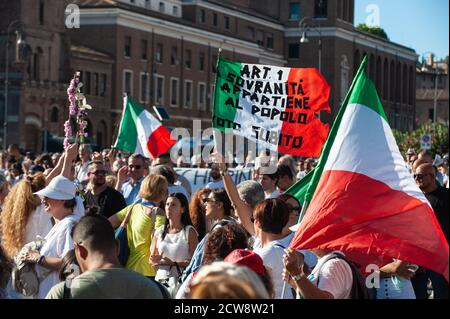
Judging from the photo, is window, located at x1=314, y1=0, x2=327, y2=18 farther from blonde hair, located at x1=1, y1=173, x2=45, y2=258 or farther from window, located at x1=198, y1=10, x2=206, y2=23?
blonde hair, located at x1=1, y1=173, x2=45, y2=258

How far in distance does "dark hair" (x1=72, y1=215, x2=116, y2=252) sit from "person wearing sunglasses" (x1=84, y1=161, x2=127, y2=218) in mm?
4890

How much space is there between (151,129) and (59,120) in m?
45.5

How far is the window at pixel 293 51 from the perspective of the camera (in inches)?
3701

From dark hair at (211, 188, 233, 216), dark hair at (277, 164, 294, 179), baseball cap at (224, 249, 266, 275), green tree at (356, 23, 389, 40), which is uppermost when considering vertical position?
green tree at (356, 23, 389, 40)

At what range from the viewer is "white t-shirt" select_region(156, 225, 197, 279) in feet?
27.0

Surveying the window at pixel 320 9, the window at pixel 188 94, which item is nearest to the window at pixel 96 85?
the window at pixel 188 94

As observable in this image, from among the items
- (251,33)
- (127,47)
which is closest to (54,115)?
(127,47)

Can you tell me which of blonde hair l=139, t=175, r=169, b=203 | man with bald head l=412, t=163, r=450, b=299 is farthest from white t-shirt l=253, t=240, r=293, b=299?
man with bald head l=412, t=163, r=450, b=299

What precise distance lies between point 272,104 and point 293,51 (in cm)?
8306

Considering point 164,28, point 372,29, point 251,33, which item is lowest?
point 164,28

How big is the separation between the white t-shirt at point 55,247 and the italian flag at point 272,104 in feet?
14.6

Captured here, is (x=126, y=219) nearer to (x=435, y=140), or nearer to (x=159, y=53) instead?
(x=435, y=140)

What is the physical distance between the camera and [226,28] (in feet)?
271

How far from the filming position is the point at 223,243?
6141mm
